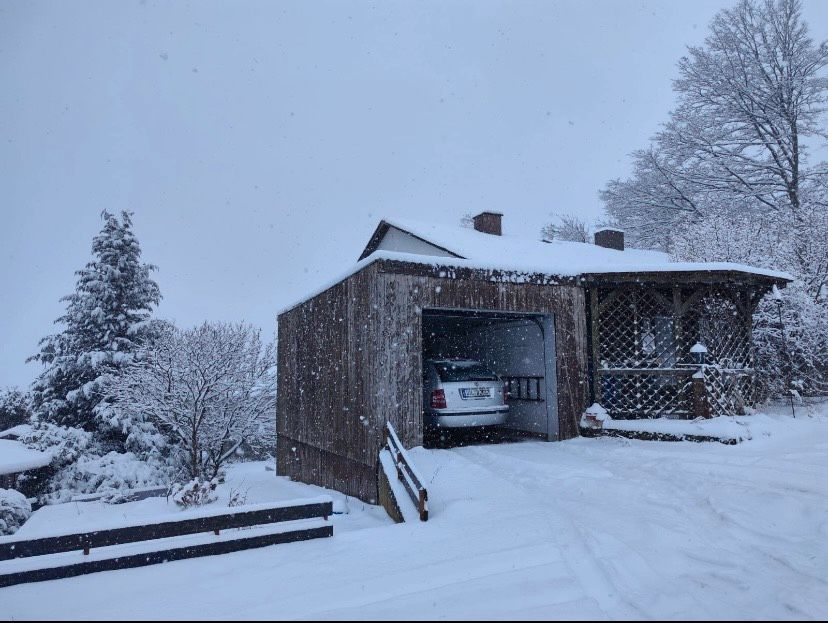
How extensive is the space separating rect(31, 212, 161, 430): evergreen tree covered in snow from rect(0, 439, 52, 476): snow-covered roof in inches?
57.9

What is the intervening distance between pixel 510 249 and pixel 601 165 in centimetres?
16655

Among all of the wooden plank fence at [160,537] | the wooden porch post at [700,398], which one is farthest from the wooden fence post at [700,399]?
the wooden plank fence at [160,537]

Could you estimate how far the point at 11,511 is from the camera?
10188mm

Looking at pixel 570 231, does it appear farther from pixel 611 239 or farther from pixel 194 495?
pixel 194 495

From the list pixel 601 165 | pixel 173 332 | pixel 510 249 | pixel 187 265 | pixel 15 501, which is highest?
pixel 601 165

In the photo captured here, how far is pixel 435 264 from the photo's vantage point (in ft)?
25.6

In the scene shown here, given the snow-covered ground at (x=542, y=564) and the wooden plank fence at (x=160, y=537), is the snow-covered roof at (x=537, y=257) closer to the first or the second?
the snow-covered ground at (x=542, y=564)

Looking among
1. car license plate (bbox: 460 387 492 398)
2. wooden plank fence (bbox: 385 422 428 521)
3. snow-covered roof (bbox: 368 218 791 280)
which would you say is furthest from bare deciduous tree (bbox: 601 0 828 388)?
wooden plank fence (bbox: 385 422 428 521)

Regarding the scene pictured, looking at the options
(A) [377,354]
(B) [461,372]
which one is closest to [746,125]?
(B) [461,372]

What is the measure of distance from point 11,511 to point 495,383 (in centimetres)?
1020

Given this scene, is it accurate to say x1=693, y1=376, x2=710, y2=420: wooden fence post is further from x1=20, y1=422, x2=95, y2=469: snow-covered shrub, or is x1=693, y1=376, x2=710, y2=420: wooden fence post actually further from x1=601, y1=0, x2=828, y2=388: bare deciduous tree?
x1=20, y1=422, x2=95, y2=469: snow-covered shrub

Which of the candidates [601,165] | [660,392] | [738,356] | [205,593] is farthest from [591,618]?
[601,165]

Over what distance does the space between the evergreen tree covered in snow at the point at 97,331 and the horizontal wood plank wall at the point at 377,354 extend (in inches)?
382

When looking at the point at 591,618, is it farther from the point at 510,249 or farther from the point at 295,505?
the point at 510,249
